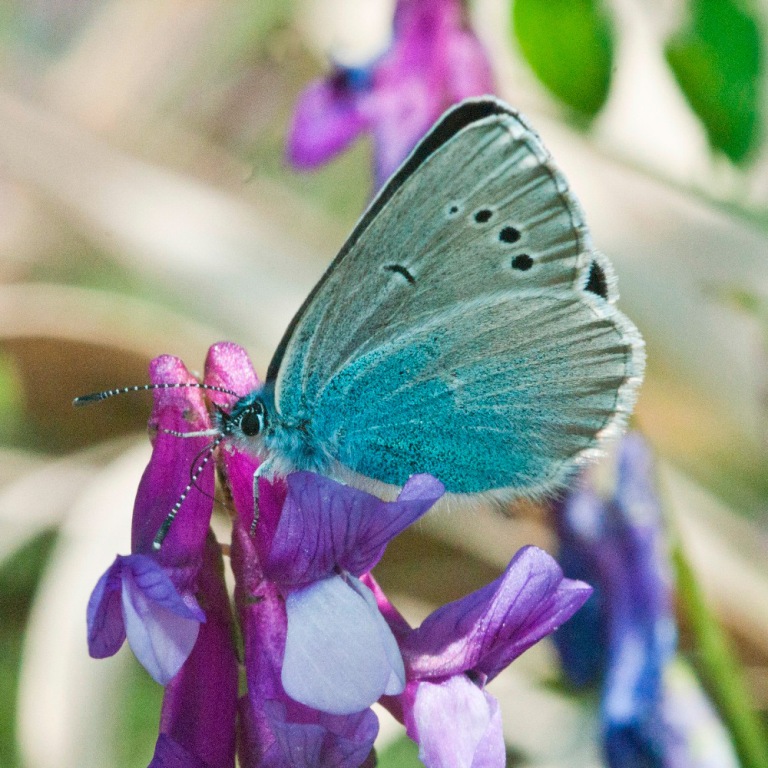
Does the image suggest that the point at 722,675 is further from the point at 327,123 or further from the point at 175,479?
the point at 327,123

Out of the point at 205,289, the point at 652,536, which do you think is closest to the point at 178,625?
the point at 652,536

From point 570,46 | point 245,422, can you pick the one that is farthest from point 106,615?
point 570,46

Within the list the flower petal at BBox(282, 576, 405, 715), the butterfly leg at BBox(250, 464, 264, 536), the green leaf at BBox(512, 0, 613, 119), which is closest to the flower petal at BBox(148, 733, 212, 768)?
the flower petal at BBox(282, 576, 405, 715)

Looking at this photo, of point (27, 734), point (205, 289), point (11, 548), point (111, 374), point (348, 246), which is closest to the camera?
point (348, 246)

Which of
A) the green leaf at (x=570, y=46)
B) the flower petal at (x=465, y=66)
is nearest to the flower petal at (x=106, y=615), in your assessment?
the green leaf at (x=570, y=46)

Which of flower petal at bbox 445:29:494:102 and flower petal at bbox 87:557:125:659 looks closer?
flower petal at bbox 87:557:125:659

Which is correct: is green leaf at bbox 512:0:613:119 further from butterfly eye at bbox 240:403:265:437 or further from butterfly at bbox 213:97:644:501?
butterfly eye at bbox 240:403:265:437

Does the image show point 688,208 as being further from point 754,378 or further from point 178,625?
point 178,625
